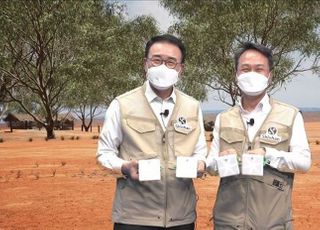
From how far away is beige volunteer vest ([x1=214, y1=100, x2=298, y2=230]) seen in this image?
3559 millimetres

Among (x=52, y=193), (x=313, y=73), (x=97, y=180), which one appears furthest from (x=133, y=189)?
(x=313, y=73)

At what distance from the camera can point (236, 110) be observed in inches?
147

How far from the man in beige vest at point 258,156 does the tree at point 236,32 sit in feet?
84.7

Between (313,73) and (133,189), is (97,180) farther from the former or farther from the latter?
(313,73)

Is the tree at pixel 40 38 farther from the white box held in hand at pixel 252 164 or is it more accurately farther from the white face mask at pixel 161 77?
the white box held in hand at pixel 252 164

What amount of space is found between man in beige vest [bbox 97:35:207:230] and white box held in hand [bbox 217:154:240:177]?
0.14 metres

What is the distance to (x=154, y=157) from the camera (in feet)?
11.5

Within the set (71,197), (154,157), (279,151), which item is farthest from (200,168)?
(71,197)

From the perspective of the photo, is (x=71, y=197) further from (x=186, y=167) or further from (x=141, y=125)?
(x=186, y=167)

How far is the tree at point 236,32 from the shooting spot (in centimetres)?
2941

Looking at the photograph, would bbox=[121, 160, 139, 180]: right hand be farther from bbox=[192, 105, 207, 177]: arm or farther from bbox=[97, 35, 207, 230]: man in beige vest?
bbox=[192, 105, 207, 177]: arm

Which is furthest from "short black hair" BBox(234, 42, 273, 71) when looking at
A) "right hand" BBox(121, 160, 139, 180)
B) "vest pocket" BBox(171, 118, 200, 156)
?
"right hand" BBox(121, 160, 139, 180)

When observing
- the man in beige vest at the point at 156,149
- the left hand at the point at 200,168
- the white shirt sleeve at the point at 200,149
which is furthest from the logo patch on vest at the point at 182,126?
the left hand at the point at 200,168

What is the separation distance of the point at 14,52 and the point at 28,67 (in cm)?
168
